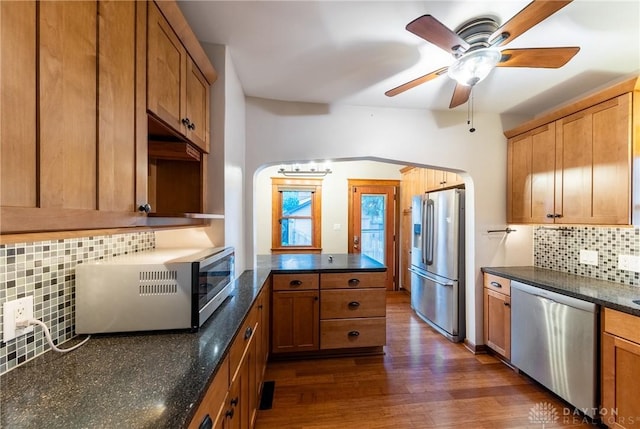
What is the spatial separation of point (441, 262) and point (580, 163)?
1.53 m

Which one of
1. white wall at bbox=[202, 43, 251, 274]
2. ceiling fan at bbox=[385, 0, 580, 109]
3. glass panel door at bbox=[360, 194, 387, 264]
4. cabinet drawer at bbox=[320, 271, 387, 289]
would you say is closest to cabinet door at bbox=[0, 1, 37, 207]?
white wall at bbox=[202, 43, 251, 274]

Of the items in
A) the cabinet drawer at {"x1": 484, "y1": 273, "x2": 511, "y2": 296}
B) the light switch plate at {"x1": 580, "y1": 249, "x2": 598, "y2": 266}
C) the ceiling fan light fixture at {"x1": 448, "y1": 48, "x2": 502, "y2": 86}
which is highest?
the ceiling fan light fixture at {"x1": 448, "y1": 48, "x2": 502, "y2": 86}

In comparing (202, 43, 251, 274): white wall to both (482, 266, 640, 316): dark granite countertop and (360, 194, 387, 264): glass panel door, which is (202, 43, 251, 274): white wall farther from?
(360, 194, 387, 264): glass panel door

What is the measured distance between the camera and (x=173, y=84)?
4.31ft

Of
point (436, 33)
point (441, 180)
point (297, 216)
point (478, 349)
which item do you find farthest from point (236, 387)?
point (297, 216)

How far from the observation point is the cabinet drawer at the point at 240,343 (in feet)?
3.82

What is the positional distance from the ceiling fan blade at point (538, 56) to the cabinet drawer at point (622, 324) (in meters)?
1.53

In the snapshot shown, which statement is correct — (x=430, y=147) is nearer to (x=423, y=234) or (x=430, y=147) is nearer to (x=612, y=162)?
(x=423, y=234)

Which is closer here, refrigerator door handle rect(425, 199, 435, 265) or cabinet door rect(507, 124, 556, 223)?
cabinet door rect(507, 124, 556, 223)

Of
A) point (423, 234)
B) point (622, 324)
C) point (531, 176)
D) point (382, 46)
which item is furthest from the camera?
point (423, 234)

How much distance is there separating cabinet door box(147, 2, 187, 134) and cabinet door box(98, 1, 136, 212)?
121mm

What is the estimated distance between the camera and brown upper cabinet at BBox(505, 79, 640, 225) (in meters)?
1.81

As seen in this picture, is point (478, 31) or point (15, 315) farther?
point (478, 31)

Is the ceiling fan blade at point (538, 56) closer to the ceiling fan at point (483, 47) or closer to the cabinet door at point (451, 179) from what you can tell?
the ceiling fan at point (483, 47)
